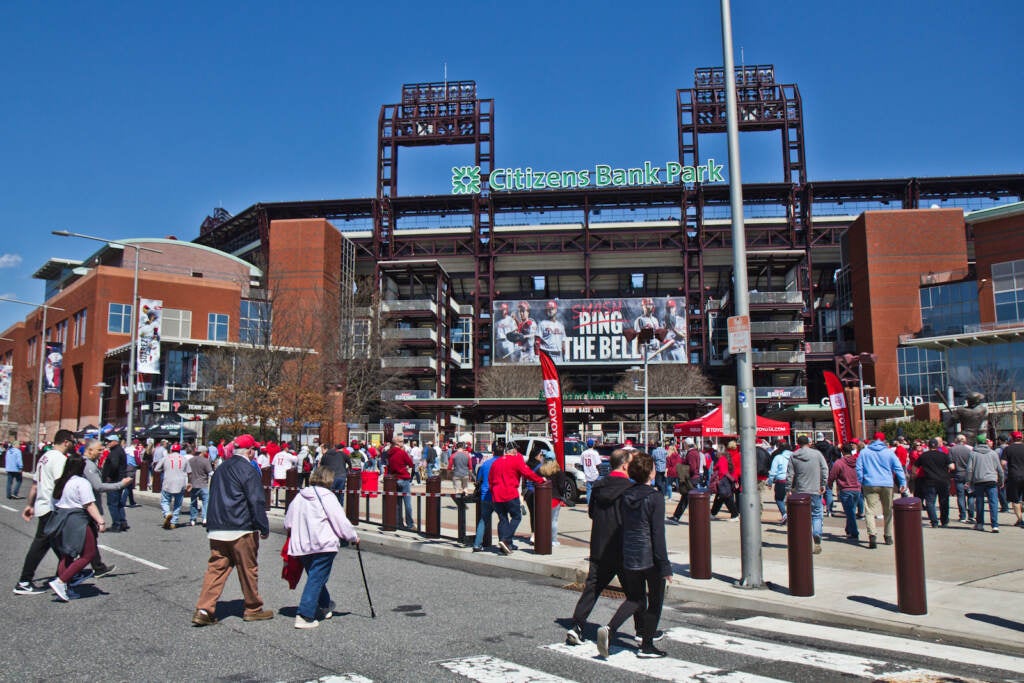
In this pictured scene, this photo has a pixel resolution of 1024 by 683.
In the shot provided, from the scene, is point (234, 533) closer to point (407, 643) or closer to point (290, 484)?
point (407, 643)

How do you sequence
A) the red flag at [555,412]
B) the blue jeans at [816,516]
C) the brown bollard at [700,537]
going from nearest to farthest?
the brown bollard at [700,537] < the blue jeans at [816,516] < the red flag at [555,412]

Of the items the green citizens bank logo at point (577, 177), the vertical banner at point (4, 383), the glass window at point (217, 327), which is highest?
the green citizens bank logo at point (577, 177)

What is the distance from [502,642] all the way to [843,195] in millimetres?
90739

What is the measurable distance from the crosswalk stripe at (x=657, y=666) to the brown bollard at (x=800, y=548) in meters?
3.01

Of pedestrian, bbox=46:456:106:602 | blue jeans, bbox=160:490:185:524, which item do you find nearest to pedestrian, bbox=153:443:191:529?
blue jeans, bbox=160:490:185:524

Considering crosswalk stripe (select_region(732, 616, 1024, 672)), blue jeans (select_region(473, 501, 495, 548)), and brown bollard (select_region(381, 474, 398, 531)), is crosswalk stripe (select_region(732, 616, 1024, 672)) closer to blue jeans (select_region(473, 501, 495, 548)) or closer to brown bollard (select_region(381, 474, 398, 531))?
blue jeans (select_region(473, 501, 495, 548))

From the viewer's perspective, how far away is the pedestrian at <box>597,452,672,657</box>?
637 centimetres

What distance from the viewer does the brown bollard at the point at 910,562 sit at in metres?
7.84

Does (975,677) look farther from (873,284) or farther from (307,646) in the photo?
(873,284)

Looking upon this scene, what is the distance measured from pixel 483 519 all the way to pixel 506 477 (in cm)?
104

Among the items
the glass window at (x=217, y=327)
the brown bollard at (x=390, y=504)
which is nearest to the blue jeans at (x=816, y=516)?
the brown bollard at (x=390, y=504)

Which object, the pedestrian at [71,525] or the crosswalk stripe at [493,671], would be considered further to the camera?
the pedestrian at [71,525]

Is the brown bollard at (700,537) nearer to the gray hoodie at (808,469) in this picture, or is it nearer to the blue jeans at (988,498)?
the gray hoodie at (808,469)

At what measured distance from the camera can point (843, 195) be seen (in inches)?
3469
